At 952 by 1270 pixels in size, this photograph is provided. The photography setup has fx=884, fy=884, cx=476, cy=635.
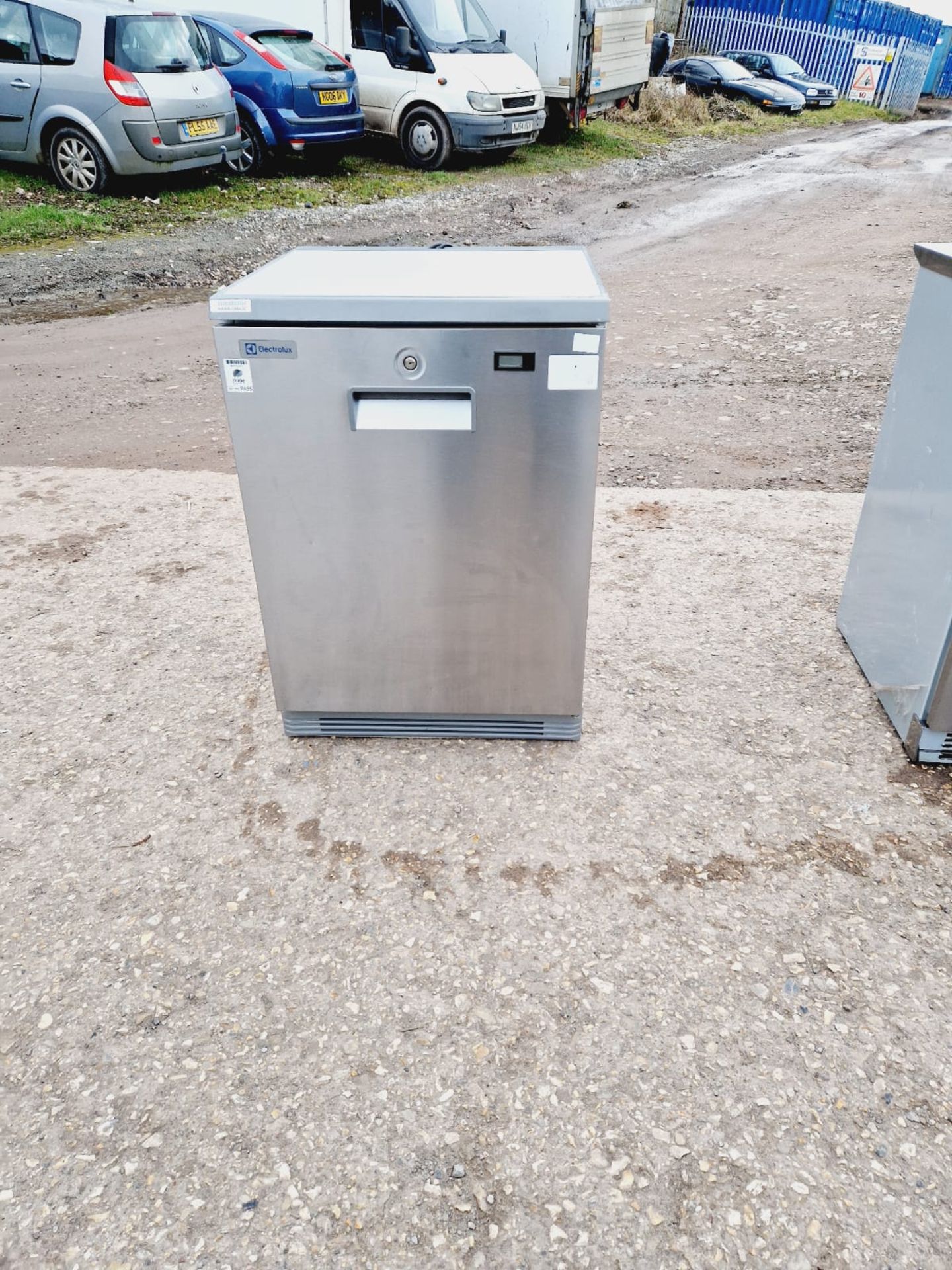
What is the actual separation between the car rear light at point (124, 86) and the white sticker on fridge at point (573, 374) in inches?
326

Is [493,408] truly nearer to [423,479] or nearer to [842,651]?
[423,479]

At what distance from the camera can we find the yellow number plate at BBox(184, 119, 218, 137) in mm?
8828

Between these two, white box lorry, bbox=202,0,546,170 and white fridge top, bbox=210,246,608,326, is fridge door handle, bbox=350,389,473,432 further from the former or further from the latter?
white box lorry, bbox=202,0,546,170

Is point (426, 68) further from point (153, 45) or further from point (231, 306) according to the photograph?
point (231, 306)

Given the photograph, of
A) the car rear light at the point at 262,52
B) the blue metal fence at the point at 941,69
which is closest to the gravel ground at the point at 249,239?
the car rear light at the point at 262,52

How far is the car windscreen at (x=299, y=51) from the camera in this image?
406 inches

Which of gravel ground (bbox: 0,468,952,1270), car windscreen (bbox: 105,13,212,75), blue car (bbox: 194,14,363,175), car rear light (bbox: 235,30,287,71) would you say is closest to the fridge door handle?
gravel ground (bbox: 0,468,952,1270)

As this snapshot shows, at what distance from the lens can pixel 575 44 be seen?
→ 43.4 ft

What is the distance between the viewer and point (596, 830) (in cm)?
242

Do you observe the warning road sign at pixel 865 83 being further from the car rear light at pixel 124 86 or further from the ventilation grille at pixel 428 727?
the ventilation grille at pixel 428 727

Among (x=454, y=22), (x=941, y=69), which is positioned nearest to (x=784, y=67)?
(x=941, y=69)

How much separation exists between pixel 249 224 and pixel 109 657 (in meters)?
7.50

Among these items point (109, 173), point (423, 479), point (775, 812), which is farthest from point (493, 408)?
point (109, 173)

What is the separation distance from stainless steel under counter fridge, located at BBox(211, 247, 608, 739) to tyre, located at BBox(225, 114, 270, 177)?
363 inches
